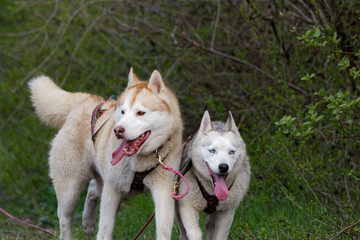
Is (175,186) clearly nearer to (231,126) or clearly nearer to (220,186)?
(220,186)

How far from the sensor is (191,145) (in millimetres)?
5203

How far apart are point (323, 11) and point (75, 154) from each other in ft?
10.7

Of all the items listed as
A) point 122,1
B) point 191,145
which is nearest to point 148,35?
point 122,1

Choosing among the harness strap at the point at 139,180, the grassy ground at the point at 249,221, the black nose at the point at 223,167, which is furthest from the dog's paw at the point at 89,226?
the black nose at the point at 223,167

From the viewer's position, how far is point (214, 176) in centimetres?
483

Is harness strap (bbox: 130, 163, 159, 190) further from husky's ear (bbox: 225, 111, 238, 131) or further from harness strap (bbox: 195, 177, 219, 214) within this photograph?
husky's ear (bbox: 225, 111, 238, 131)

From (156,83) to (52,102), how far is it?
174cm

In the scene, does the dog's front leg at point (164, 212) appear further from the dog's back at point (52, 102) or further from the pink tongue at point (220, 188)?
the dog's back at point (52, 102)

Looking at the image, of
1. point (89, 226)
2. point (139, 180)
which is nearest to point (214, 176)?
point (139, 180)

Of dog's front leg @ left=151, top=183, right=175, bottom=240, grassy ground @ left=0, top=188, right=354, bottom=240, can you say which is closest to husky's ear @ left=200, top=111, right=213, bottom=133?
dog's front leg @ left=151, top=183, right=175, bottom=240

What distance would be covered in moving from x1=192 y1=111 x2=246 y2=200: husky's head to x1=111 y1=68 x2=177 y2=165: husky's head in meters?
0.30

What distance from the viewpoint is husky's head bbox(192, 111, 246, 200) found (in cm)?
473

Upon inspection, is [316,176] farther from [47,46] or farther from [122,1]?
[47,46]

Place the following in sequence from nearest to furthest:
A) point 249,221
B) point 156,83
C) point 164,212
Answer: point 164,212, point 156,83, point 249,221
